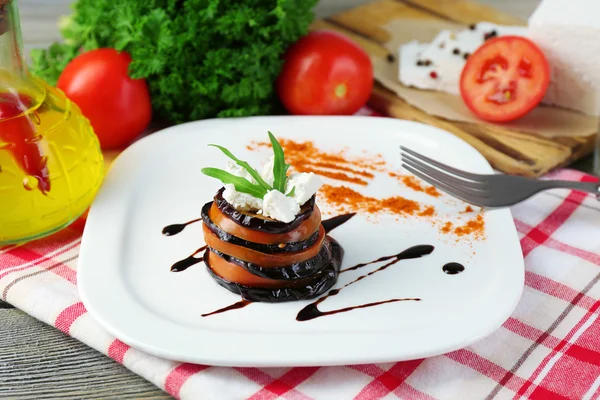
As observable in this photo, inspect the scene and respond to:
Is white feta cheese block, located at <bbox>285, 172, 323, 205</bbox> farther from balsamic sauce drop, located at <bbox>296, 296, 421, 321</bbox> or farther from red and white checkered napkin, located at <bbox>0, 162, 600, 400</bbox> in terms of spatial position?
red and white checkered napkin, located at <bbox>0, 162, 600, 400</bbox>

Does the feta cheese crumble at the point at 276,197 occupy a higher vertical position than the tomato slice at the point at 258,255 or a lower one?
higher

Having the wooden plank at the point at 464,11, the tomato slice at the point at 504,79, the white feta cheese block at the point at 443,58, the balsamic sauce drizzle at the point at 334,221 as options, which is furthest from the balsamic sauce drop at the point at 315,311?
the wooden plank at the point at 464,11

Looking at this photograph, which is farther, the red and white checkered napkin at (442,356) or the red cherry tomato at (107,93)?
the red cherry tomato at (107,93)

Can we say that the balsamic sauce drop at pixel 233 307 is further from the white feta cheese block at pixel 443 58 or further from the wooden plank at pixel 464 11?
the wooden plank at pixel 464 11

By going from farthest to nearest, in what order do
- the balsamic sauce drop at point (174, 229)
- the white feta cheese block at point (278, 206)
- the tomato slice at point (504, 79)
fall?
the tomato slice at point (504, 79)
the balsamic sauce drop at point (174, 229)
the white feta cheese block at point (278, 206)

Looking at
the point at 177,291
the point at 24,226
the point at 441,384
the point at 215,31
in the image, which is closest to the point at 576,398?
the point at 441,384

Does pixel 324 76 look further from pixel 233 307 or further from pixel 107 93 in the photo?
pixel 233 307

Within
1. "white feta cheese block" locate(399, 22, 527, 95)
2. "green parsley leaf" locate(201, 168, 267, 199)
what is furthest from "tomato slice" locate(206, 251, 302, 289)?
"white feta cheese block" locate(399, 22, 527, 95)
